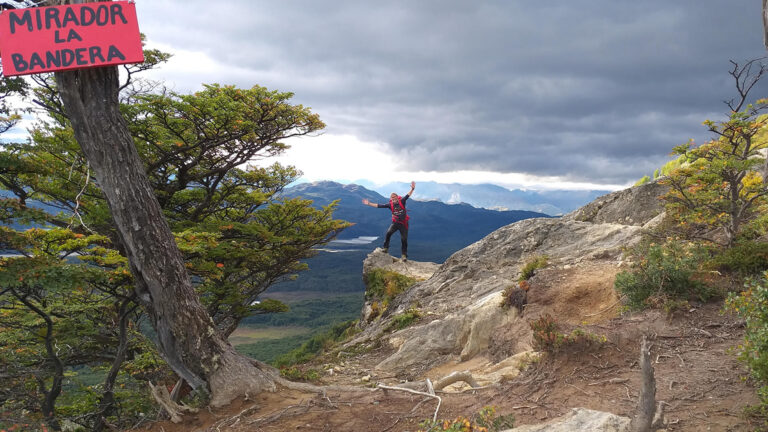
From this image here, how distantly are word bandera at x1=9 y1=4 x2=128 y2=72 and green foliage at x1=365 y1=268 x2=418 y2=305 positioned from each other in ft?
48.2

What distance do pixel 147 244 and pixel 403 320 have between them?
29.8ft

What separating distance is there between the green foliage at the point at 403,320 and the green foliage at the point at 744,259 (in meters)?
8.22

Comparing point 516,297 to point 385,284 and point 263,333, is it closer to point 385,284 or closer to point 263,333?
point 385,284

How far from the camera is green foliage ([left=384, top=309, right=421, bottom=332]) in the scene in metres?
13.2

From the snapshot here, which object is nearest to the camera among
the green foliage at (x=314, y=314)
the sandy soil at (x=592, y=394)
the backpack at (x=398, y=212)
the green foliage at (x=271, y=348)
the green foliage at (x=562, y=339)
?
the sandy soil at (x=592, y=394)

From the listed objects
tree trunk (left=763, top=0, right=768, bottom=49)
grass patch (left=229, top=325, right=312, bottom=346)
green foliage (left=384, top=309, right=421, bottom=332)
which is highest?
tree trunk (left=763, top=0, right=768, bottom=49)

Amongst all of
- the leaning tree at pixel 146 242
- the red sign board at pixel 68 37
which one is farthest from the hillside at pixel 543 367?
the red sign board at pixel 68 37

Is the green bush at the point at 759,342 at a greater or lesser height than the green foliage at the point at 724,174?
lesser

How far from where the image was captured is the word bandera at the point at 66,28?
203 inches

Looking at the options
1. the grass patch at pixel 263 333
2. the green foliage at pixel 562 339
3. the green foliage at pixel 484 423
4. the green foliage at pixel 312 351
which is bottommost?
the grass patch at pixel 263 333

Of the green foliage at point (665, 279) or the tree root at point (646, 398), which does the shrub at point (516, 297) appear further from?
the tree root at point (646, 398)

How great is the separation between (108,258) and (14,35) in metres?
4.75

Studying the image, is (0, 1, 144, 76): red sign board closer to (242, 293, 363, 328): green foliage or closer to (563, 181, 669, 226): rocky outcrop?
(563, 181, 669, 226): rocky outcrop

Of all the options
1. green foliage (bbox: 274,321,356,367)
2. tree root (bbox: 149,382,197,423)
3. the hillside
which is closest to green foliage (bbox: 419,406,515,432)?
the hillside
